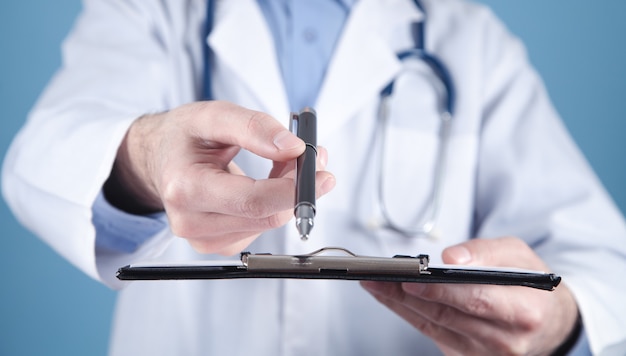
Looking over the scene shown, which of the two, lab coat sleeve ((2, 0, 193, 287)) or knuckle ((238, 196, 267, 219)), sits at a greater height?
lab coat sleeve ((2, 0, 193, 287))

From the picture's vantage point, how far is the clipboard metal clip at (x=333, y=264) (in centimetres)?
47

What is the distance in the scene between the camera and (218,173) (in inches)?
21.3

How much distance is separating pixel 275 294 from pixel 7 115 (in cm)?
72

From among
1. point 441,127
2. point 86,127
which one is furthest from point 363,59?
point 86,127

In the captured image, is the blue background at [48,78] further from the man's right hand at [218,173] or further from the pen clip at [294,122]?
the pen clip at [294,122]

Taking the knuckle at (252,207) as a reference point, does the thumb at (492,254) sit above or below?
above

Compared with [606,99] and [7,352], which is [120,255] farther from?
[606,99]

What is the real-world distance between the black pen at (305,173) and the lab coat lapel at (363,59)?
36cm

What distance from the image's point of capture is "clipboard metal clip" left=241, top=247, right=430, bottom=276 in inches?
18.4

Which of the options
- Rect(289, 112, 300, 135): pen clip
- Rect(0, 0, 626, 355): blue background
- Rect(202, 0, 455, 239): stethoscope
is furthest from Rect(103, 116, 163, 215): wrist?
Rect(0, 0, 626, 355): blue background

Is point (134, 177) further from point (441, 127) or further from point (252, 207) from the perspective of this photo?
point (441, 127)

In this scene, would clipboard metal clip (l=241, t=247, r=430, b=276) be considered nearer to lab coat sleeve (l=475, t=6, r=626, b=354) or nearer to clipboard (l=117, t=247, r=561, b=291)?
clipboard (l=117, t=247, r=561, b=291)

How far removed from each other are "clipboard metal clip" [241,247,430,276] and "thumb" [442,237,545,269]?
0.53ft

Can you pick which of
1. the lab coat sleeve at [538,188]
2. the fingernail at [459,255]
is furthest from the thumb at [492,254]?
the lab coat sleeve at [538,188]
